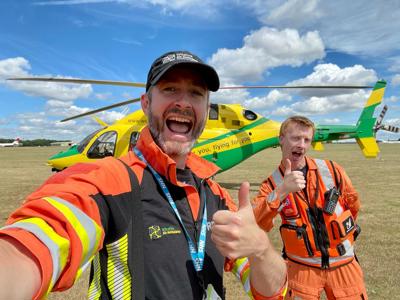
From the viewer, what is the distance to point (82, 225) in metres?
1.03

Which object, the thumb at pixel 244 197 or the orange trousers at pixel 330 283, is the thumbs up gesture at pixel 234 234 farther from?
the orange trousers at pixel 330 283

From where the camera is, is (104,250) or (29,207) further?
(104,250)

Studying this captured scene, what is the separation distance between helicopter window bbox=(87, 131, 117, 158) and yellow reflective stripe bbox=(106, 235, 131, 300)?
1024cm

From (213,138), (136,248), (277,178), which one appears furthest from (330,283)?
(213,138)

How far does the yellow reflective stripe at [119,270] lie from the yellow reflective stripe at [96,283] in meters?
0.08

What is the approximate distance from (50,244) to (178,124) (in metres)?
1.02

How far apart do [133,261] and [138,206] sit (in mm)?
224

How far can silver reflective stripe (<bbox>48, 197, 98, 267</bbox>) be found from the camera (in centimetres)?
103

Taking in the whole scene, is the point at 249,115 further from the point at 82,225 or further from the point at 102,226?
the point at 82,225

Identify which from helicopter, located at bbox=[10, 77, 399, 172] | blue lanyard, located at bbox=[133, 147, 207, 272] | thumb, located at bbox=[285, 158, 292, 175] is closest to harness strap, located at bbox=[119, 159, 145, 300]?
blue lanyard, located at bbox=[133, 147, 207, 272]

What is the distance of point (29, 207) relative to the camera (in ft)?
3.22

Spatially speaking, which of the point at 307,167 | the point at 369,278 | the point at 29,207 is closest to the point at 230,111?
the point at 369,278

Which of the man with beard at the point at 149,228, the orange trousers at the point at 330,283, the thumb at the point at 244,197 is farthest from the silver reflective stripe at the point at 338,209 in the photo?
the thumb at the point at 244,197

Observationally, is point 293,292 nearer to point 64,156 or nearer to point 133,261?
point 133,261
